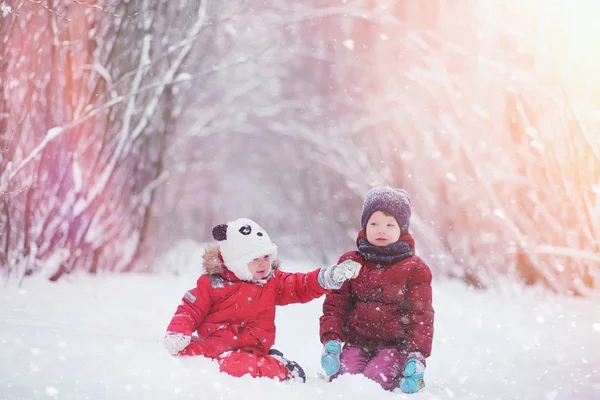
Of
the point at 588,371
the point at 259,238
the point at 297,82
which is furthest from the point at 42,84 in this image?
the point at 297,82

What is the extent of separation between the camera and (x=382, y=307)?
3074 millimetres

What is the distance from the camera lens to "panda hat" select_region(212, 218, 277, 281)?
3.04 metres

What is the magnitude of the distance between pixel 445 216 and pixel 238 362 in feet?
14.4

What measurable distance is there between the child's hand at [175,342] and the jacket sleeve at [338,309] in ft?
2.13

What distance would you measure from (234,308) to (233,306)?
0.01m

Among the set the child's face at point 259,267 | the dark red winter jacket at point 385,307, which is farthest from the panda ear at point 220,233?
the dark red winter jacket at point 385,307

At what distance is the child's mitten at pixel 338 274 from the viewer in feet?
9.35

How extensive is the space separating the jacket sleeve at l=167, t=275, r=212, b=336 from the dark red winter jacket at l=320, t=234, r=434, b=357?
56cm

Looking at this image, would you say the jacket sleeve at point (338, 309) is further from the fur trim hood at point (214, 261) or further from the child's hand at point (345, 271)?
the fur trim hood at point (214, 261)

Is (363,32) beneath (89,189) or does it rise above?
above

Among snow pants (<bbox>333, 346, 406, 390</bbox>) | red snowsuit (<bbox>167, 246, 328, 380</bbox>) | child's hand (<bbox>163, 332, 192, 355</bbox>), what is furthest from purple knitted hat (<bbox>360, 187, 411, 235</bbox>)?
child's hand (<bbox>163, 332, 192, 355</bbox>)

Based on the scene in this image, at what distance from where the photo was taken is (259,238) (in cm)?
306

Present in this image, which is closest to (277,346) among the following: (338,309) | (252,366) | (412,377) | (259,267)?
(338,309)

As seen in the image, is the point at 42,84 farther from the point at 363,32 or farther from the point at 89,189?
the point at 363,32
